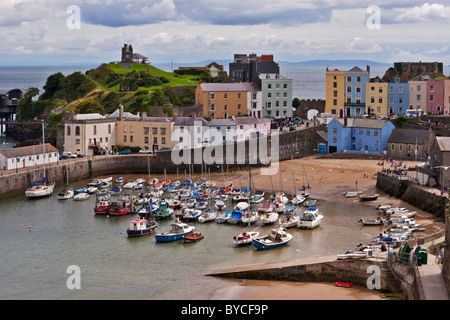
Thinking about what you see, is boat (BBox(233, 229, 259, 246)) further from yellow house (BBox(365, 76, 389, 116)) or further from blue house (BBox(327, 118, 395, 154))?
yellow house (BBox(365, 76, 389, 116))

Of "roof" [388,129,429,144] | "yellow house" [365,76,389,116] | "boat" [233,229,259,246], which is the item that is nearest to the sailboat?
"boat" [233,229,259,246]

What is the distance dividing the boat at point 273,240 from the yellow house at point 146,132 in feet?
81.7

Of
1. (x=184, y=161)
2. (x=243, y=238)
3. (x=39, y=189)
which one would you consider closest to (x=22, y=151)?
(x=39, y=189)

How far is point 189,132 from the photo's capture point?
6041 centimetres

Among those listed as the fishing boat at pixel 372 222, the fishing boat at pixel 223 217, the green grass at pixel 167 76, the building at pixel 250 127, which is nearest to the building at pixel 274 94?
the building at pixel 250 127

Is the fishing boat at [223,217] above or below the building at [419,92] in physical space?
below

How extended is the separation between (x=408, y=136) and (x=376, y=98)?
1087cm

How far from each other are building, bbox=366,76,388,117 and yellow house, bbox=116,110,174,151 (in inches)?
736

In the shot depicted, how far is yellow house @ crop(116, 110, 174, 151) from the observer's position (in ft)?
198

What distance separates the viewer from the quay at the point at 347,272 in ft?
88.5

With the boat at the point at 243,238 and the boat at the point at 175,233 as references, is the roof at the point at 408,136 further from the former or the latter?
the boat at the point at 175,233

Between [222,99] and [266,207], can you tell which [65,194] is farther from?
[222,99]

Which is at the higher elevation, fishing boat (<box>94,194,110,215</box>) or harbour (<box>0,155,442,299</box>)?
fishing boat (<box>94,194,110,215</box>)
